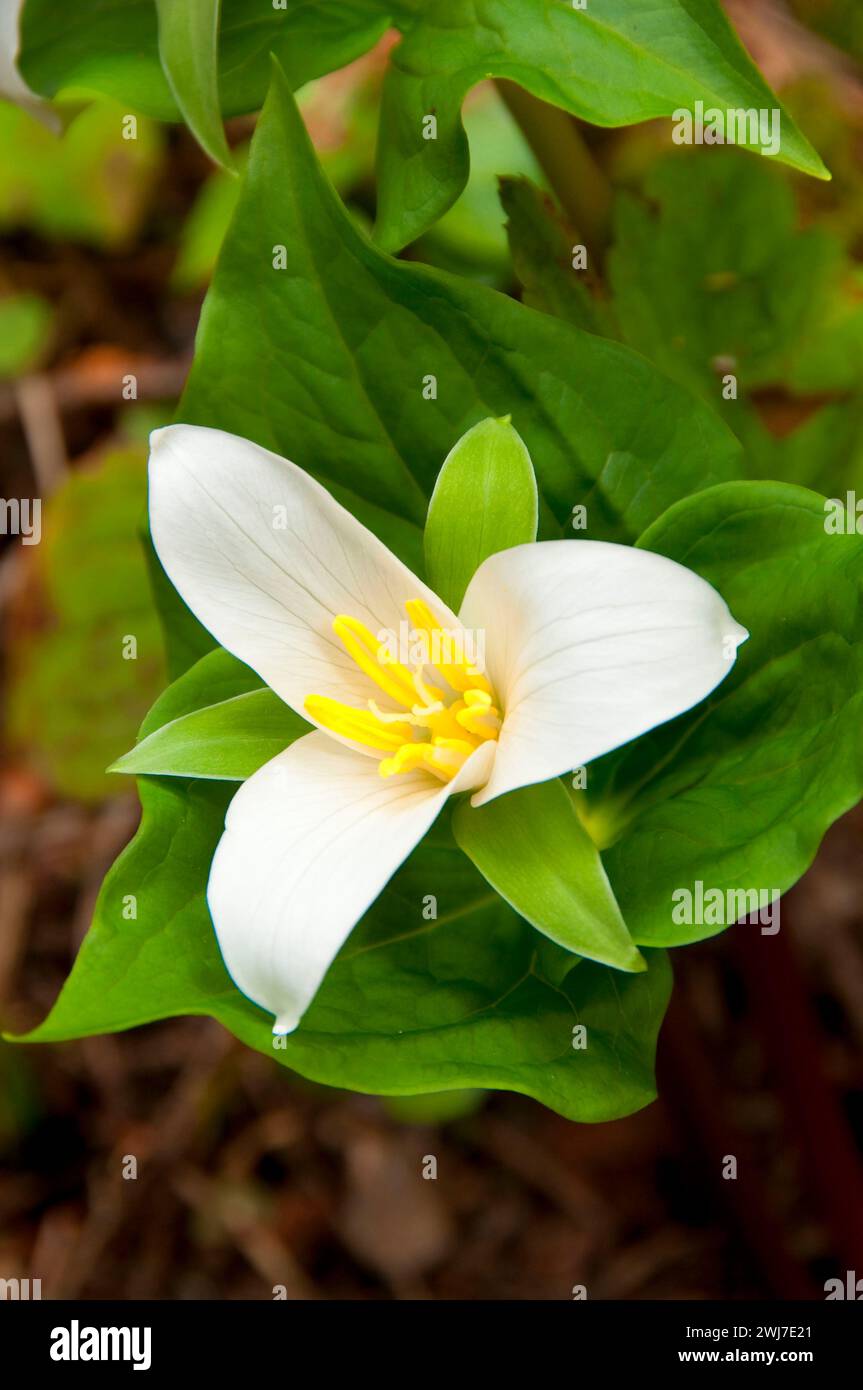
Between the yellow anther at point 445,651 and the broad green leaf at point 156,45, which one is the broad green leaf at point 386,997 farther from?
the broad green leaf at point 156,45

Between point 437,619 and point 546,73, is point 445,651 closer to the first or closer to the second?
point 437,619

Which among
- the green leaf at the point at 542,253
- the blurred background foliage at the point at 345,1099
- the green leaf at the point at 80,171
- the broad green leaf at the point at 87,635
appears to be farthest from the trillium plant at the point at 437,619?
the green leaf at the point at 80,171

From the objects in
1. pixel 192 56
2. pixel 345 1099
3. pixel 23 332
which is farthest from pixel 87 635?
pixel 192 56

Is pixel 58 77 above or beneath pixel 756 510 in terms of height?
above

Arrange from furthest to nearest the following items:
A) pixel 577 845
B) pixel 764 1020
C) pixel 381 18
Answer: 1. pixel 764 1020
2. pixel 381 18
3. pixel 577 845

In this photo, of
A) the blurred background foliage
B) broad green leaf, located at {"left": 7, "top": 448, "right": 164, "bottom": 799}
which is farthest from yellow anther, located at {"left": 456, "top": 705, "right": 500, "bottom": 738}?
broad green leaf, located at {"left": 7, "top": 448, "right": 164, "bottom": 799}
